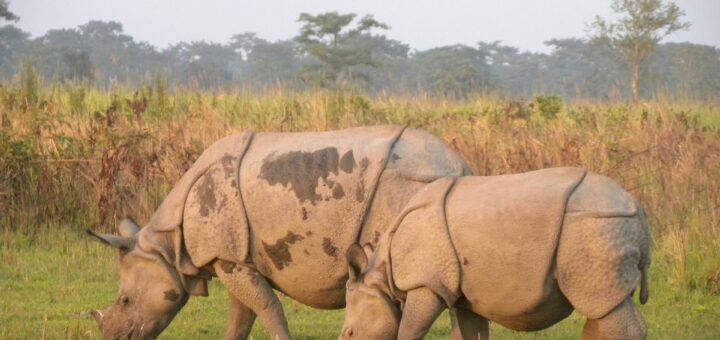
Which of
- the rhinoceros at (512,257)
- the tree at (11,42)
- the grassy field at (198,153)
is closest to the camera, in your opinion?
the rhinoceros at (512,257)

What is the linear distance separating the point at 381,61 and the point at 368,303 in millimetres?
58214

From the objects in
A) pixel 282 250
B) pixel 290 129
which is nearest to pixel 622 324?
pixel 282 250

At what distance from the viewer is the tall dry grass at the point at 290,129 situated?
11.8m

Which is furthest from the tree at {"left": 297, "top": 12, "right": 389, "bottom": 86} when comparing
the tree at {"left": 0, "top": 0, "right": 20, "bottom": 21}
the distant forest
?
the tree at {"left": 0, "top": 0, "right": 20, "bottom": 21}

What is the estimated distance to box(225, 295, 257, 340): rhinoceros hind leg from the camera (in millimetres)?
7500

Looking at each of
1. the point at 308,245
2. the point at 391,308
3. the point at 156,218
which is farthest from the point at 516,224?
the point at 156,218

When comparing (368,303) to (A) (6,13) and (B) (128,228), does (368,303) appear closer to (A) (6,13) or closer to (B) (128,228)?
(B) (128,228)

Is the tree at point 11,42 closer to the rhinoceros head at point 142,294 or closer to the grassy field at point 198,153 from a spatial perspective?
the grassy field at point 198,153

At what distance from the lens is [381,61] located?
63.9 m

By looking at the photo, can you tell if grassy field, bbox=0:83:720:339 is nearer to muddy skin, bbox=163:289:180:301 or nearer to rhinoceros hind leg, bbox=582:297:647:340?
muddy skin, bbox=163:289:180:301

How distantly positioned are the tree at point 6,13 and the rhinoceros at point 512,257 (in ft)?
184

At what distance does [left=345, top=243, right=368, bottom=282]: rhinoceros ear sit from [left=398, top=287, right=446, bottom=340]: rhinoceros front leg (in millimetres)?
361

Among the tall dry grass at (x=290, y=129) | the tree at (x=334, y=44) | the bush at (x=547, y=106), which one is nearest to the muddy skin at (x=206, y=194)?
the tall dry grass at (x=290, y=129)

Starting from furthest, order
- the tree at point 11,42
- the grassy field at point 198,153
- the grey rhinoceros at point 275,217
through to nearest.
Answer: the tree at point 11,42 → the grassy field at point 198,153 → the grey rhinoceros at point 275,217
